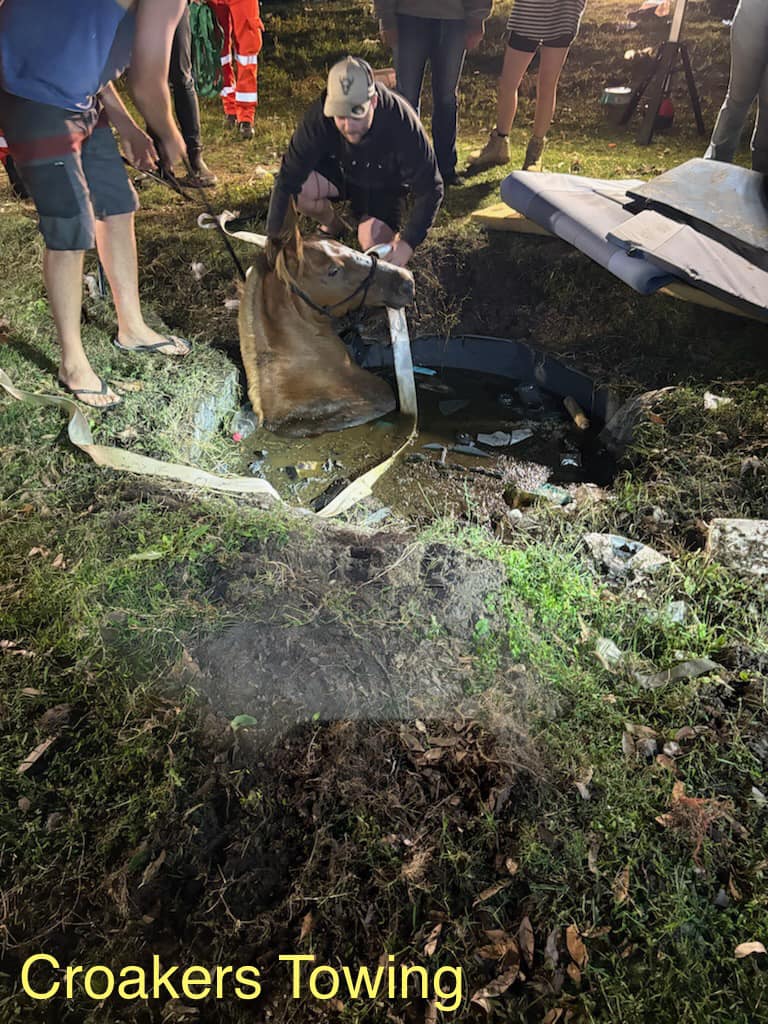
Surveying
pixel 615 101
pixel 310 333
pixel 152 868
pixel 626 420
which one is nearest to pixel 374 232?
pixel 310 333

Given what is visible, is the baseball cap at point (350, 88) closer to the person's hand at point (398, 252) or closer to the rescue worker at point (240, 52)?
the person's hand at point (398, 252)

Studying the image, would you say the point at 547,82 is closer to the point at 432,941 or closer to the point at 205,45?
the point at 205,45

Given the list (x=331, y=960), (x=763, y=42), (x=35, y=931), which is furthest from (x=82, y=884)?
(x=763, y=42)

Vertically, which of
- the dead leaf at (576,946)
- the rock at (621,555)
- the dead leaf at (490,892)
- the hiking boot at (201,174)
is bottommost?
the dead leaf at (576,946)

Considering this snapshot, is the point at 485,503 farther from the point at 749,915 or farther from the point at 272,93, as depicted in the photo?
the point at 272,93

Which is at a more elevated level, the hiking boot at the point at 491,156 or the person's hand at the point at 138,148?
the person's hand at the point at 138,148

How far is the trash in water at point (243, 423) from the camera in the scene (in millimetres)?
4020

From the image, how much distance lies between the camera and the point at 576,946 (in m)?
1.78

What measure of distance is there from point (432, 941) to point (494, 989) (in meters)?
0.18

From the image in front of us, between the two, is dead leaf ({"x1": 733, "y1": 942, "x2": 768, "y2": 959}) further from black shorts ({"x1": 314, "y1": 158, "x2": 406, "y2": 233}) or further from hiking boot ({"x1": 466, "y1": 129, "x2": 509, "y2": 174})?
hiking boot ({"x1": 466, "y1": 129, "x2": 509, "y2": 174})

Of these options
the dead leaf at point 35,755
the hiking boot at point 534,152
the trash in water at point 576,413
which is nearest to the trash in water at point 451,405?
the trash in water at point 576,413

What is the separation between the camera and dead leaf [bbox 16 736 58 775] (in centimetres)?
214

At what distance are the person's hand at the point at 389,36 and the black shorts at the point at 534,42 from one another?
108cm

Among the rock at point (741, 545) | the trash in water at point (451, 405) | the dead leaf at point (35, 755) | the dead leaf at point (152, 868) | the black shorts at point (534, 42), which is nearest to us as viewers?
the dead leaf at point (152, 868)
